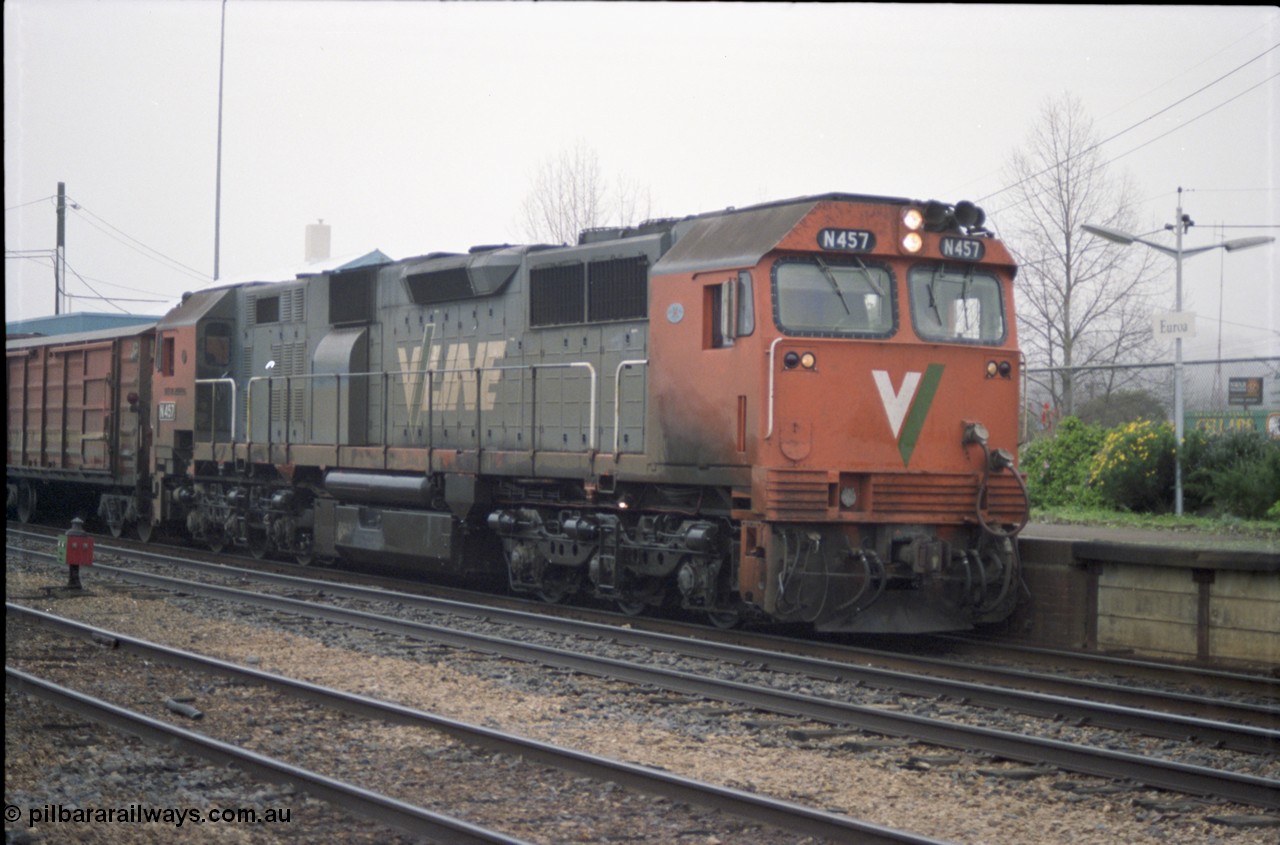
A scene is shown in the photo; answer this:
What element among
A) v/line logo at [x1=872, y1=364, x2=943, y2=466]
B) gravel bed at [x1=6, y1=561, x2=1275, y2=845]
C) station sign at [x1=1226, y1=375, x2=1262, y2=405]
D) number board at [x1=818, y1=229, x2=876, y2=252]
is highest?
number board at [x1=818, y1=229, x2=876, y2=252]

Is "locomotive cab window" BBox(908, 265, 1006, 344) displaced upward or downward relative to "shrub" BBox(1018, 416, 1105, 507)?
upward

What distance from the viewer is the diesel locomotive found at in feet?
33.8

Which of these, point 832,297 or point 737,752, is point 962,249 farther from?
point 737,752

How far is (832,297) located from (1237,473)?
7.53 m

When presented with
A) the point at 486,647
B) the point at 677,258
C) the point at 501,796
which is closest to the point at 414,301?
the point at 677,258

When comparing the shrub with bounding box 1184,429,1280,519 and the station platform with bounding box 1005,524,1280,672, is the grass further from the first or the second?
the station platform with bounding box 1005,524,1280,672

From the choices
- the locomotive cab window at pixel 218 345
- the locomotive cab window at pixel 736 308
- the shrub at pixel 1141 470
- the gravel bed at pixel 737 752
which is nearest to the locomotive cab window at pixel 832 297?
the locomotive cab window at pixel 736 308

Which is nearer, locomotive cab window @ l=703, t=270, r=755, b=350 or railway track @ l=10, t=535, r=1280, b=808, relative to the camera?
railway track @ l=10, t=535, r=1280, b=808

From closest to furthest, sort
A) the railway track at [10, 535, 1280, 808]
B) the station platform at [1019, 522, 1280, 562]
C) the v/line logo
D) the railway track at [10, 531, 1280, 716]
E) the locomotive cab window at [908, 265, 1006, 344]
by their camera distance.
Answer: the railway track at [10, 535, 1280, 808], the railway track at [10, 531, 1280, 716], the v/line logo, the locomotive cab window at [908, 265, 1006, 344], the station platform at [1019, 522, 1280, 562]

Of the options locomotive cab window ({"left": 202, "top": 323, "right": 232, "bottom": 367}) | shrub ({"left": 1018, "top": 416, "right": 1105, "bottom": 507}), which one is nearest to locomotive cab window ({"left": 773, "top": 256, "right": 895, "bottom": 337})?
shrub ({"left": 1018, "top": 416, "right": 1105, "bottom": 507})

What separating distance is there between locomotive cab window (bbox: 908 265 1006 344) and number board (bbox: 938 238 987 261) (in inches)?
5.0

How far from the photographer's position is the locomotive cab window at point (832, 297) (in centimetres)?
1030

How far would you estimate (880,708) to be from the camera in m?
8.07

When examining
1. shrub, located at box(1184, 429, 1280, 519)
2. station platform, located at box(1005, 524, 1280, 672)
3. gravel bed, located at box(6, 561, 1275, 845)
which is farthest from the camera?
shrub, located at box(1184, 429, 1280, 519)
